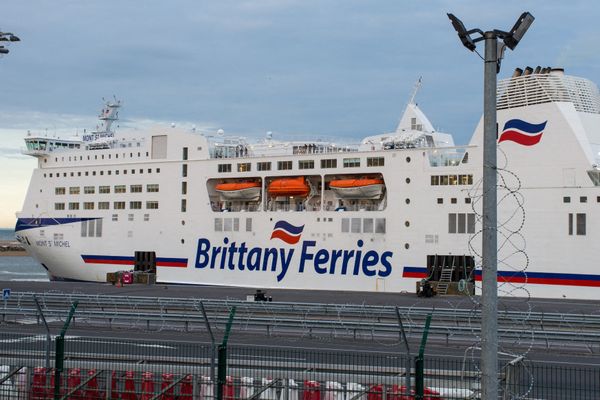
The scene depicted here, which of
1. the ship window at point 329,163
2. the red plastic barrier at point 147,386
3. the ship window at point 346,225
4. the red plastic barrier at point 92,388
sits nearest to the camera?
the red plastic barrier at point 147,386

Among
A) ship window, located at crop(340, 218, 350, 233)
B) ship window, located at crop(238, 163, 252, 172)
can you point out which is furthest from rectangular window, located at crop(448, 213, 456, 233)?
ship window, located at crop(238, 163, 252, 172)

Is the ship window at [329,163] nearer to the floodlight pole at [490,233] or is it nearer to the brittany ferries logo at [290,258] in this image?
the brittany ferries logo at [290,258]

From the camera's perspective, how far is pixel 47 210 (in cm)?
5459

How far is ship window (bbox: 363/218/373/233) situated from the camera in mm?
41938

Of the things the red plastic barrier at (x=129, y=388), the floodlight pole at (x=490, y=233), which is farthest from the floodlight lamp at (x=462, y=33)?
the red plastic barrier at (x=129, y=388)

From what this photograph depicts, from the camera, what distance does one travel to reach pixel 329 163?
4416 cm

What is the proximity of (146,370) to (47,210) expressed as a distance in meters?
44.1

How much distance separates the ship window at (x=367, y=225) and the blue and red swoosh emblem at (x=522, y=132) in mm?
8048

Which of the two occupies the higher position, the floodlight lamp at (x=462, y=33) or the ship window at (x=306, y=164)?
the ship window at (x=306, y=164)

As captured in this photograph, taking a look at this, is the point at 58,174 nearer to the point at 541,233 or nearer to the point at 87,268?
the point at 87,268

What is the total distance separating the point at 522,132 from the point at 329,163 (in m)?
11.0

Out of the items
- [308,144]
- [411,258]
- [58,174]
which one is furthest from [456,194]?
[58,174]

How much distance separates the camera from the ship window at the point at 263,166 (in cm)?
4616

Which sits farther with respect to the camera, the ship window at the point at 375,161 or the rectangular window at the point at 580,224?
the ship window at the point at 375,161
